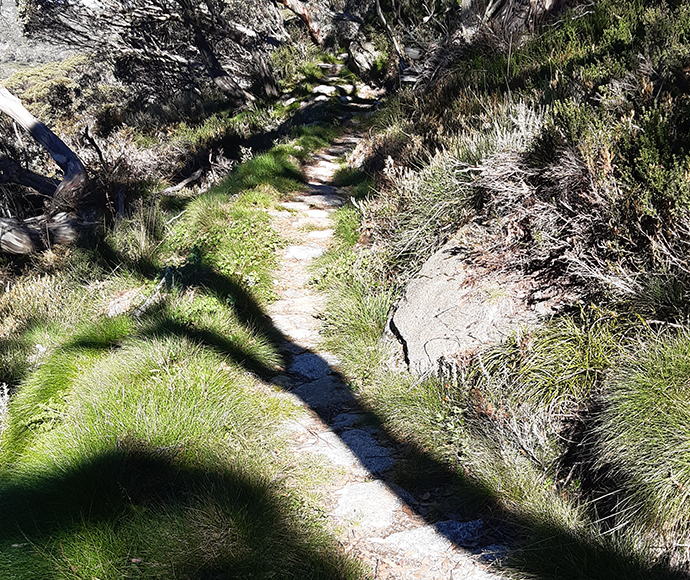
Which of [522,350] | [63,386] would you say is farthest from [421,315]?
[63,386]

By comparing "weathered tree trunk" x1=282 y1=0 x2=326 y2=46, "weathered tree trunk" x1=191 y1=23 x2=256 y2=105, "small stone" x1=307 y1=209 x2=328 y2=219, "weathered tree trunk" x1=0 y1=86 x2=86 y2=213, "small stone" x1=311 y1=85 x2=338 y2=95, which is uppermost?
"weathered tree trunk" x1=282 y1=0 x2=326 y2=46

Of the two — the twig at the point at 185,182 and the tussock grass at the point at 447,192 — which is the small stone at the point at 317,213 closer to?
the tussock grass at the point at 447,192

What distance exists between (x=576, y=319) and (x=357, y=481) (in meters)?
1.68

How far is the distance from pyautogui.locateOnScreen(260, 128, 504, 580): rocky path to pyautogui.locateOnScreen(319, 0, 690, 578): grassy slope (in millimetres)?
158

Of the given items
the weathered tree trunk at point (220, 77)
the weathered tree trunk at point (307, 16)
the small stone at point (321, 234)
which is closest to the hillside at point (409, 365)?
the small stone at point (321, 234)

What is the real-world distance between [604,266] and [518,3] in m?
6.81

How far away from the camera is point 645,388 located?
2336mm

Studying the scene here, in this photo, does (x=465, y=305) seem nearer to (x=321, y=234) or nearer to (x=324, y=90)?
(x=321, y=234)

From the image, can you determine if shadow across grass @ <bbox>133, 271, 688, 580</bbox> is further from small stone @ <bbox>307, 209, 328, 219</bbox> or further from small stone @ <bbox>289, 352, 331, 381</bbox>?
small stone @ <bbox>307, 209, 328, 219</bbox>

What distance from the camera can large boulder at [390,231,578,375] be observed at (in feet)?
11.0

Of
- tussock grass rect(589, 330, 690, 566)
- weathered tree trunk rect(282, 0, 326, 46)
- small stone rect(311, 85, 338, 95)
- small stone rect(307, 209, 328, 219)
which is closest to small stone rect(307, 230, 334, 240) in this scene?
small stone rect(307, 209, 328, 219)

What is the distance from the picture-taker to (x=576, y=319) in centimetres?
309

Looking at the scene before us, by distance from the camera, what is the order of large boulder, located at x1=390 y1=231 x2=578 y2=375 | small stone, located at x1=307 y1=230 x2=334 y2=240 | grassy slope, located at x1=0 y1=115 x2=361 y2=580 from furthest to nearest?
small stone, located at x1=307 y1=230 x2=334 y2=240, large boulder, located at x1=390 y1=231 x2=578 y2=375, grassy slope, located at x1=0 y1=115 x2=361 y2=580

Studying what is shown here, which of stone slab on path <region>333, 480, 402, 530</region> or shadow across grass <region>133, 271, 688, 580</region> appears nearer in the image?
shadow across grass <region>133, 271, 688, 580</region>
